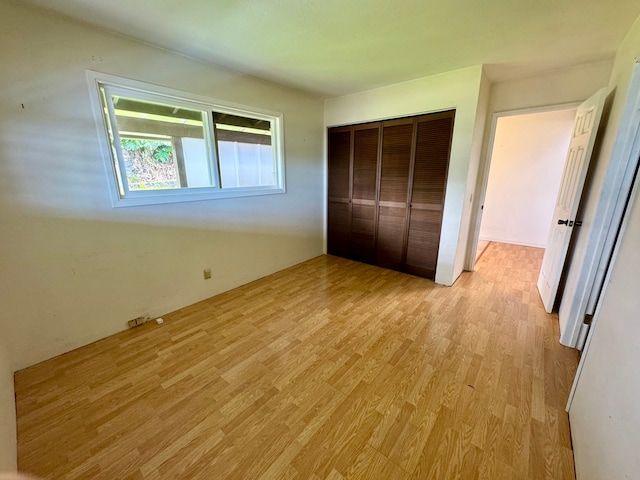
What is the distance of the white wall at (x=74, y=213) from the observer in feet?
5.32

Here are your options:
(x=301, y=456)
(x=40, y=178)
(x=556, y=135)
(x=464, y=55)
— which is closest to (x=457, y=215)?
(x=464, y=55)

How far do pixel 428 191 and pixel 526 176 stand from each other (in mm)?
2904

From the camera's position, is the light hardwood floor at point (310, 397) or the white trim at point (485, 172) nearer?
the light hardwood floor at point (310, 397)

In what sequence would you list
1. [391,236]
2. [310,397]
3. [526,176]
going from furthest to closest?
[526,176] → [391,236] → [310,397]

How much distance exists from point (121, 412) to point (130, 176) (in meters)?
1.74

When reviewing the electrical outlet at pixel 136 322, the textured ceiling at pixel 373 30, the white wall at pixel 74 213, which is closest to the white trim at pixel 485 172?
the textured ceiling at pixel 373 30

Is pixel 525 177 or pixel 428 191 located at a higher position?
pixel 525 177

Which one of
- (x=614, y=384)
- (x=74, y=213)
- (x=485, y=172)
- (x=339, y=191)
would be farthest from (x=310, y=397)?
(x=485, y=172)

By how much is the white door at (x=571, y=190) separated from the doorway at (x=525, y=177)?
142cm

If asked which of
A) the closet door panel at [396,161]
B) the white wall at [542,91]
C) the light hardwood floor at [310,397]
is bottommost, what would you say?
the light hardwood floor at [310,397]

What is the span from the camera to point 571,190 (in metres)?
2.43

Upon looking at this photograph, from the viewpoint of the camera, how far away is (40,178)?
1719 mm

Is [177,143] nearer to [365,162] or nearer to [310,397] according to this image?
[365,162]

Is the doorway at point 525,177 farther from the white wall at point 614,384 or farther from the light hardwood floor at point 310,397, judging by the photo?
the white wall at point 614,384
